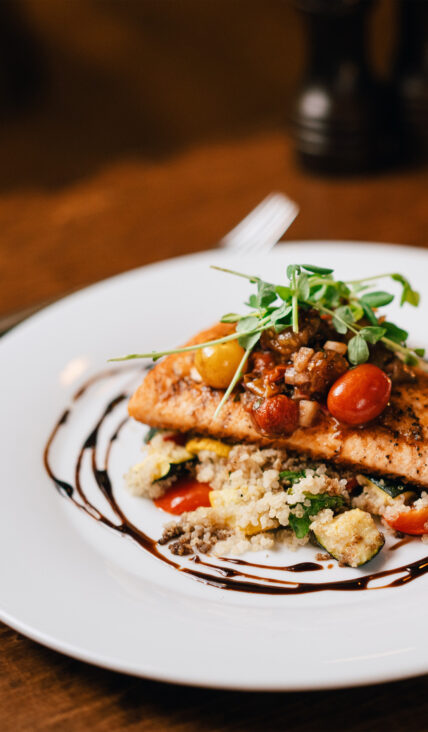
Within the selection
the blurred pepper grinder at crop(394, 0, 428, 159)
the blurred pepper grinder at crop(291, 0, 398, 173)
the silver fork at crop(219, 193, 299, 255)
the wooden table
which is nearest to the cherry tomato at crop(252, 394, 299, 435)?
the wooden table

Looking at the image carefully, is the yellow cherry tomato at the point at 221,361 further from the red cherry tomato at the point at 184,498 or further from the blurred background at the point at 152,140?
the blurred background at the point at 152,140

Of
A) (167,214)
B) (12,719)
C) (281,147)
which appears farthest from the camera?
(281,147)

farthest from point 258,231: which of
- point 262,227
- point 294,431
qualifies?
point 294,431

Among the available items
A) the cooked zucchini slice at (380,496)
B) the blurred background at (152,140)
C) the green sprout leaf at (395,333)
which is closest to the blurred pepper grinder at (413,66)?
the blurred background at (152,140)

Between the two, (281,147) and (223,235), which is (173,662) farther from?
(281,147)

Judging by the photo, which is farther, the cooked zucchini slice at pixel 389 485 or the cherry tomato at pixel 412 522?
the cooked zucchini slice at pixel 389 485

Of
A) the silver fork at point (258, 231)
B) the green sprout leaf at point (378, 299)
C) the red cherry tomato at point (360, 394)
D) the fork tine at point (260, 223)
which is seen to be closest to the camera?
the red cherry tomato at point (360, 394)

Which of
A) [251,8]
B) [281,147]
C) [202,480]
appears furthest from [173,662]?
[251,8]
